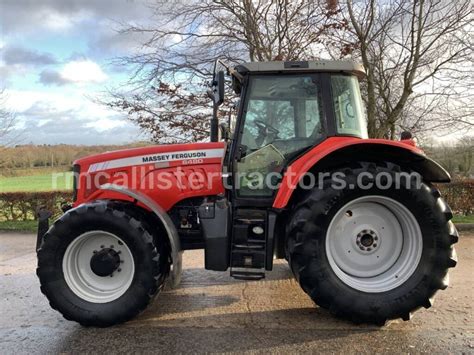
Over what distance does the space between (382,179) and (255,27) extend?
23.3ft

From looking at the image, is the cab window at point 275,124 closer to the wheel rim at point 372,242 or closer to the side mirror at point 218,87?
the side mirror at point 218,87

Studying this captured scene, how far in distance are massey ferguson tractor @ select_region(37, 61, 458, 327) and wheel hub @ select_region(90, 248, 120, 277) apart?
1 centimetres

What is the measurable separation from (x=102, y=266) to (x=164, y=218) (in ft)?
2.35

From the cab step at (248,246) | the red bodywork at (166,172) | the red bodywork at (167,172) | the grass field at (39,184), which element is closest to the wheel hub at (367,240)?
the cab step at (248,246)

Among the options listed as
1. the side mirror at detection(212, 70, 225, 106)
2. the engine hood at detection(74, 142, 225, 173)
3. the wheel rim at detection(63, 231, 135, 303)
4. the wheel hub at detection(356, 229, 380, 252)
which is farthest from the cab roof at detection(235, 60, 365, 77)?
the wheel rim at detection(63, 231, 135, 303)

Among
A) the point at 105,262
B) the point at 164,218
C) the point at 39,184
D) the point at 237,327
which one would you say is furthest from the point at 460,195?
the point at 39,184

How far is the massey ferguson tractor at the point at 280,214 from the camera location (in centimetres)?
366

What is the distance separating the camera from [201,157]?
4359 millimetres

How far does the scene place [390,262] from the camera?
3.92 meters

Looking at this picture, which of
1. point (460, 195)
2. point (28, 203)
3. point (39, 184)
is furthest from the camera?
point (39, 184)

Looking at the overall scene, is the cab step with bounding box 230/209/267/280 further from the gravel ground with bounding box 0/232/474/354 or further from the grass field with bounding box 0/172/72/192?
the grass field with bounding box 0/172/72/192

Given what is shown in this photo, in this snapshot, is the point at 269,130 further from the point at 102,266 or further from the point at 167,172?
the point at 102,266

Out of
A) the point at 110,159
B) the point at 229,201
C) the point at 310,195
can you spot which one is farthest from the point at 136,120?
the point at 310,195

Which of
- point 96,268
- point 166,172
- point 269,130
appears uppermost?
point 269,130
